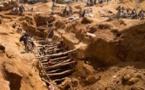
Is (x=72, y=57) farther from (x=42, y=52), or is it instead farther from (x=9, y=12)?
(x=9, y=12)

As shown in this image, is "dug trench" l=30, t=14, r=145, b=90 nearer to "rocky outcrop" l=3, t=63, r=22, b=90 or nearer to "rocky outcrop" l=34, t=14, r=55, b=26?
"rocky outcrop" l=3, t=63, r=22, b=90

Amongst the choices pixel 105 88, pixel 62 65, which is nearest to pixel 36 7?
pixel 62 65

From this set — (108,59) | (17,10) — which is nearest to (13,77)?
(108,59)

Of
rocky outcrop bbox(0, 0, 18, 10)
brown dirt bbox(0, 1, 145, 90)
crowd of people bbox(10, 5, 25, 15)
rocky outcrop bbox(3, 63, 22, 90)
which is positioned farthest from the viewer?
rocky outcrop bbox(0, 0, 18, 10)

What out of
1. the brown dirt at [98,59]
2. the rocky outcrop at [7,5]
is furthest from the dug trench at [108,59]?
the rocky outcrop at [7,5]

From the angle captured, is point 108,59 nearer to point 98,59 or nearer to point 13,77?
point 98,59

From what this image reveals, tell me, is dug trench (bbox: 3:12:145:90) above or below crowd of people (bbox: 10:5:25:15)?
below

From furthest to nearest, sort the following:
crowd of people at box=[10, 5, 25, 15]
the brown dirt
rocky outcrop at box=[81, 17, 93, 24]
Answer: crowd of people at box=[10, 5, 25, 15] < rocky outcrop at box=[81, 17, 93, 24] < the brown dirt

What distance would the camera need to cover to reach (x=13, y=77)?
41.5 feet

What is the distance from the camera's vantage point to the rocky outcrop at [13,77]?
41.2 feet

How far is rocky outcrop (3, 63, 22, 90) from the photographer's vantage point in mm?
12547

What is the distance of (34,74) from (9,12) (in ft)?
51.5

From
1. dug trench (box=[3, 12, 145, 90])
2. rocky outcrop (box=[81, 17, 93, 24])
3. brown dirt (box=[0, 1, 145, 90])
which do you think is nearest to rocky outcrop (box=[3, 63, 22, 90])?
brown dirt (box=[0, 1, 145, 90])

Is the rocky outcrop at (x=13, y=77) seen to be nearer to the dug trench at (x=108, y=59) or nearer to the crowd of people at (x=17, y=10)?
the dug trench at (x=108, y=59)
